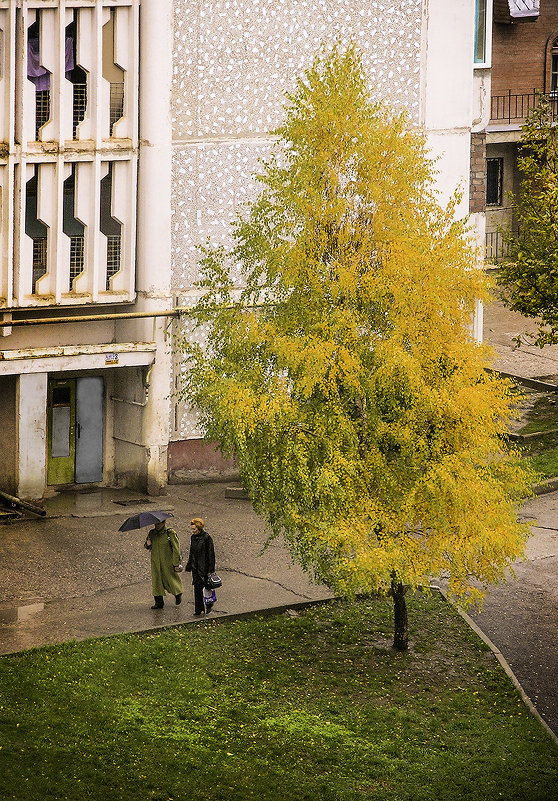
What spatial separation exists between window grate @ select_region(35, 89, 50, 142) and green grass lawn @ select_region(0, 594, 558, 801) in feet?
29.3

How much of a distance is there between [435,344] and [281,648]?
14.0 feet

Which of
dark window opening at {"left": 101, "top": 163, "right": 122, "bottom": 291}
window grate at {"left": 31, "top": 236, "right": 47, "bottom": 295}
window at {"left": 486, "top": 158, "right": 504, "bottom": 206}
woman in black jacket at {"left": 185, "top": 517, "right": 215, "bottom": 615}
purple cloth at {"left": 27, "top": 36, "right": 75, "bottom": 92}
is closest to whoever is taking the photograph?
woman in black jacket at {"left": 185, "top": 517, "right": 215, "bottom": 615}

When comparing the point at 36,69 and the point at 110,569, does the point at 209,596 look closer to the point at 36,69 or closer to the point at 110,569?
the point at 110,569

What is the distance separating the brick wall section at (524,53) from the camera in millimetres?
40500

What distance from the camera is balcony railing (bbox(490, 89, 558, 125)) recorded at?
40188 mm

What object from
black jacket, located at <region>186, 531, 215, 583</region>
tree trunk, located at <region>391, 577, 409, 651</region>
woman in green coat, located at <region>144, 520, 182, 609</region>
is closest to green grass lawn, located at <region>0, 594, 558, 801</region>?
tree trunk, located at <region>391, 577, 409, 651</region>

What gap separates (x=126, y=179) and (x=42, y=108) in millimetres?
1801

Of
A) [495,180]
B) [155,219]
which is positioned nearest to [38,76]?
[155,219]

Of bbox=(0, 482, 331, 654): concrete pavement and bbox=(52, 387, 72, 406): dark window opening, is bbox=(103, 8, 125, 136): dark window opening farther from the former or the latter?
bbox=(0, 482, 331, 654): concrete pavement

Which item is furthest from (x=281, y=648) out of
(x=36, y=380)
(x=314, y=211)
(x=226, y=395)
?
(x=36, y=380)

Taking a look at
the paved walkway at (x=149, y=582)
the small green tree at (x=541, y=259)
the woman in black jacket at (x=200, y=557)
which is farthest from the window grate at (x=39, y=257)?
the small green tree at (x=541, y=259)

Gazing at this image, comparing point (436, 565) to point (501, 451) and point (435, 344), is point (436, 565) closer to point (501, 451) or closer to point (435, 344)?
point (501, 451)

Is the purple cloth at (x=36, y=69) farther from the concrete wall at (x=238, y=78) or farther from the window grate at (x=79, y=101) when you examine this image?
the concrete wall at (x=238, y=78)

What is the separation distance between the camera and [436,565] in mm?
14922
